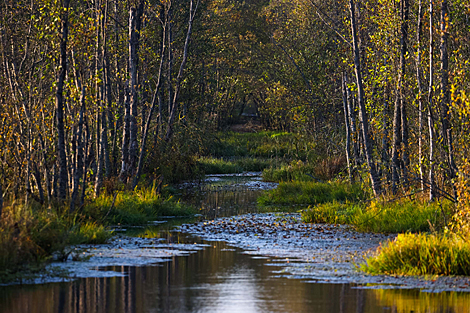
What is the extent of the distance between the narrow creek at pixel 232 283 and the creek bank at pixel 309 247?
24 millimetres

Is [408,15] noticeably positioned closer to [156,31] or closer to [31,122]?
[31,122]

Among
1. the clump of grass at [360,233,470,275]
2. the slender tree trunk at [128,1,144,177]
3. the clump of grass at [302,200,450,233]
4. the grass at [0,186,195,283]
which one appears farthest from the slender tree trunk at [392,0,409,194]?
the slender tree trunk at [128,1,144,177]

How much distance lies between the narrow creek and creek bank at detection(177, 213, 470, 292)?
0.02 meters

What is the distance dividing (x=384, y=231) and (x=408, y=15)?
722cm

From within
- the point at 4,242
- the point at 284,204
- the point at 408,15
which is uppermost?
the point at 408,15

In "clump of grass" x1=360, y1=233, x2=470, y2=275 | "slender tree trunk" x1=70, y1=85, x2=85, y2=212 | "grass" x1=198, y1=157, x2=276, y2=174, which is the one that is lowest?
"grass" x1=198, y1=157, x2=276, y2=174

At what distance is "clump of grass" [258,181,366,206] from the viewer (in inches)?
1013

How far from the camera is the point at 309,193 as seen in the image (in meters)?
26.5

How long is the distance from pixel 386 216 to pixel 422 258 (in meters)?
6.06

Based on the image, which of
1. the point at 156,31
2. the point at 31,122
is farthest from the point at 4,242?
the point at 156,31

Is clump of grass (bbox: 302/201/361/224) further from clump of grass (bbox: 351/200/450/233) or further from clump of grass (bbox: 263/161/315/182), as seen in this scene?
clump of grass (bbox: 263/161/315/182)

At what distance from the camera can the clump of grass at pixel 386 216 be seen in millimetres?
17328

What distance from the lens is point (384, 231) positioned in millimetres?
17688

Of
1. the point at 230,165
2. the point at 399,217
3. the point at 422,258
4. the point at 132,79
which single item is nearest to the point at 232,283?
the point at 422,258
